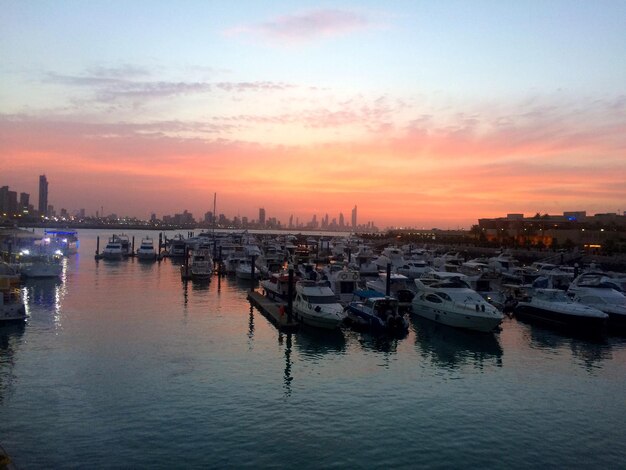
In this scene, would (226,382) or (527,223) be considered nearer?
(226,382)

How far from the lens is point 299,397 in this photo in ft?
73.2

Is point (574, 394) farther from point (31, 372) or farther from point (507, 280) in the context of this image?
point (507, 280)

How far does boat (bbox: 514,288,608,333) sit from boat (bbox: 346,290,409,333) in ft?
38.5

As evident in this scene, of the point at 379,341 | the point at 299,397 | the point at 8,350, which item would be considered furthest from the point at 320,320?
the point at 8,350

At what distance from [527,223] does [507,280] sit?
7609 cm

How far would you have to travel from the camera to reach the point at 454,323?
36.7 metres

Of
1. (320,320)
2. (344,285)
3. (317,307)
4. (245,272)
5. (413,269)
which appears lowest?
(320,320)

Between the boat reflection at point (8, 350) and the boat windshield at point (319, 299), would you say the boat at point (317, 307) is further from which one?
the boat reflection at point (8, 350)

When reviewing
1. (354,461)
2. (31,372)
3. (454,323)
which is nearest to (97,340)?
(31,372)

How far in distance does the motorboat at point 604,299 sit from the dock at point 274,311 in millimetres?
23074

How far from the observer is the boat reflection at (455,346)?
96.3ft

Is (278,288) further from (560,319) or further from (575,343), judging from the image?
(575,343)

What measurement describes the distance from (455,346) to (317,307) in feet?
31.2

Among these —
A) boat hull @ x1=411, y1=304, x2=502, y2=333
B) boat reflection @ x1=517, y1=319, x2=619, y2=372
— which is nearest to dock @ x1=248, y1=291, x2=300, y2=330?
boat hull @ x1=411, y1=304, x2=502, y2=333
